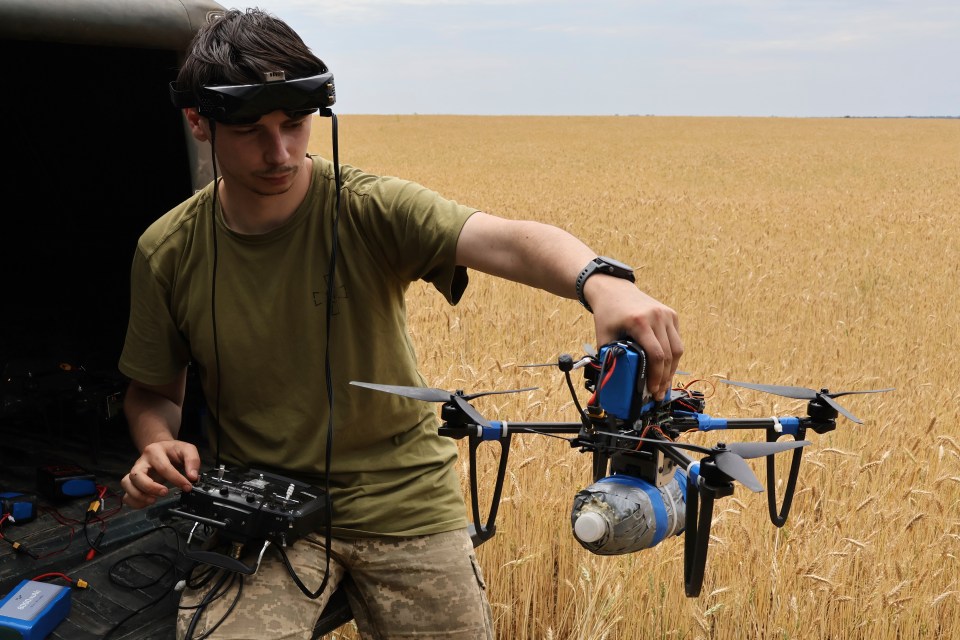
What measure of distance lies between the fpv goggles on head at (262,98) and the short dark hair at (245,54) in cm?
4

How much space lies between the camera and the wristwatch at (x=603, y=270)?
5.57 ft

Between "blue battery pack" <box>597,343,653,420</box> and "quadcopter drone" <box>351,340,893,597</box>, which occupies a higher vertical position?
"blue battery pack" <box>597,343,653,420</box>

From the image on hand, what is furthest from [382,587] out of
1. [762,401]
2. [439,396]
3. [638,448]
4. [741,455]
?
[762,401]

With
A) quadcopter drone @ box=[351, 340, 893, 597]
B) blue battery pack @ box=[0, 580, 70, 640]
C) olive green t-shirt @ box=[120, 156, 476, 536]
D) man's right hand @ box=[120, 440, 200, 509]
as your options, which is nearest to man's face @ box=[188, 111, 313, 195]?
olive green t-shirt @ box=[120, 156, 476, 536]

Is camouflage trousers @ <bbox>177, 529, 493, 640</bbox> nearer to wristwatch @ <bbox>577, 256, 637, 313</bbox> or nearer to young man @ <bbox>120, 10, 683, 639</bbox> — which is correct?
young man @ <bbox>120, 10, 683, 639</bbox>

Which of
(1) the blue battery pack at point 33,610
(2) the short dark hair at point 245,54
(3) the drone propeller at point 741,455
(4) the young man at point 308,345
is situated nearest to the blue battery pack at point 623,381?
(3) the drone propeller at point 741,455

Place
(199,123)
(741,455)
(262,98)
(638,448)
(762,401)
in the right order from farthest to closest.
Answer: (762,401), (199,123), (262,98), (638,448), (741,455)

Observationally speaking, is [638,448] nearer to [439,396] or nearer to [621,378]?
[621,378]

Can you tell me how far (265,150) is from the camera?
212cm

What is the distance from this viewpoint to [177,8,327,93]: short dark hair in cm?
206

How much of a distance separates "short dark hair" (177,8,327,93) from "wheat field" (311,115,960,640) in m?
1.62

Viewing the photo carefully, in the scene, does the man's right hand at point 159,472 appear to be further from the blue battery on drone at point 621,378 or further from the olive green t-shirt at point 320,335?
the blue battery on drone at point 621,378

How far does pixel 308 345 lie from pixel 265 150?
0.50 meters

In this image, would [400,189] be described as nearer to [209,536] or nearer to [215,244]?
[215,244]
